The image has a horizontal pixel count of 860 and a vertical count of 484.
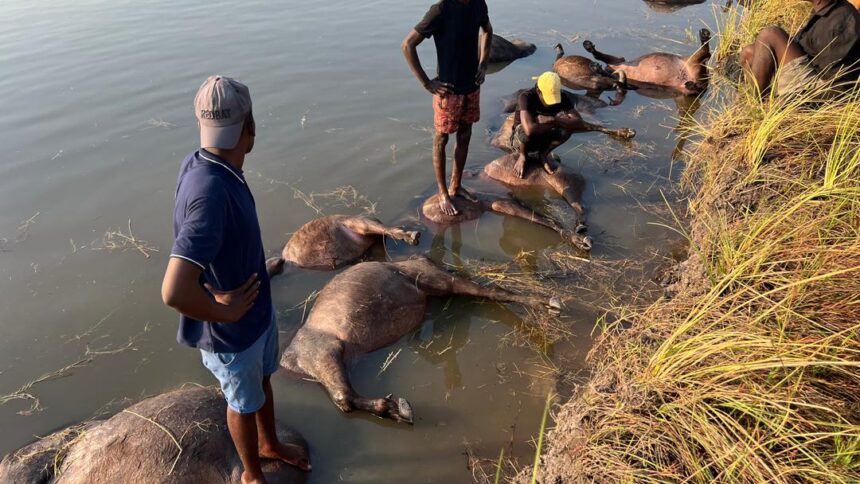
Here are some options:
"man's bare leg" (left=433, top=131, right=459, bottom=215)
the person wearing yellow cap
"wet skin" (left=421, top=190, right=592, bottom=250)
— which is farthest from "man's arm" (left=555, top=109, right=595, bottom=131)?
"man's bare leg" (left=433, top=131, right=459, bottom=215)

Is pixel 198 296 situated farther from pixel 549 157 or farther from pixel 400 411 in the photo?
pixel 549 157

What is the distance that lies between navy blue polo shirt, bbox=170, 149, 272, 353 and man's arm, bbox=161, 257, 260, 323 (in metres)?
0.04

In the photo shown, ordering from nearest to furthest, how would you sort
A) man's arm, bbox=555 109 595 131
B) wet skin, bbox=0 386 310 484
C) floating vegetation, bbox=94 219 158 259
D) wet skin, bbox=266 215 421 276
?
wet skin, bbox=0 386 310 484, wet skin, bbox=266 215 421 276, floating vegetation, bbox=94 219 158 259, man's arm, bbox=555 109 595 131

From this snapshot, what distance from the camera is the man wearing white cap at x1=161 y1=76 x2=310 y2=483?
1820 millimetres

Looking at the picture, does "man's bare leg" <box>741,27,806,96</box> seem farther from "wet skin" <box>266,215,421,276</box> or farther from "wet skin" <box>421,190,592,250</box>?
"wet skin" <box>266,215,421,276</box>

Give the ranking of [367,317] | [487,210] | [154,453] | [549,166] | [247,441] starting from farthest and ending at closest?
[549,166] < [487,210] < [367,317] < [154,453] < [247,441]

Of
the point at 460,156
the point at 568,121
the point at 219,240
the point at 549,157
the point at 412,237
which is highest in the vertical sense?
the point at 219,240

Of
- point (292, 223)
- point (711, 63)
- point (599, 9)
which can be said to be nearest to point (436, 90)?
point (292, 223)

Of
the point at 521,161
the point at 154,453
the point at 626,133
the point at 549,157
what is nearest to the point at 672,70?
the point at 626,133

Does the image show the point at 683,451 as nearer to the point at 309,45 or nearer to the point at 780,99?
the point at 780,99

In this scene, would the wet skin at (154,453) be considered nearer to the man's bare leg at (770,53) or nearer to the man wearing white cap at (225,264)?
the man wearing white cap at (225,264)

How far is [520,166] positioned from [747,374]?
4149 mm

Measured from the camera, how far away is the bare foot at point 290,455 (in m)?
2.83

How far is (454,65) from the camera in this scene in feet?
15.9
